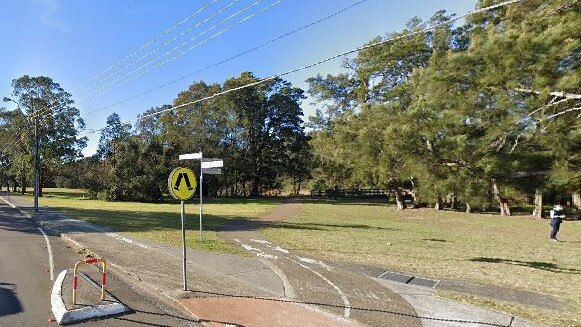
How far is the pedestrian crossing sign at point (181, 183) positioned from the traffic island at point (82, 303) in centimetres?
213

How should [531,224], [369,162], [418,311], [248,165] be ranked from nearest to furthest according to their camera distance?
[418,311] → [531,224] → [369,162] → [248,165]

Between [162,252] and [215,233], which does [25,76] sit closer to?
[215,233]

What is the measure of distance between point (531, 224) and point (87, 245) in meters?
24.1

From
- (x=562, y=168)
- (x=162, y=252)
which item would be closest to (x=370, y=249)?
(x=162, y=252)

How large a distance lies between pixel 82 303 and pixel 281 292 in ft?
11.6

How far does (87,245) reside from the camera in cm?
1365

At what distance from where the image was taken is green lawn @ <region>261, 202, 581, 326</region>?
29.6ft

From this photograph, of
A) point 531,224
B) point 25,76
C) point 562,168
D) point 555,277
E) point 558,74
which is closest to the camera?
point 555,277

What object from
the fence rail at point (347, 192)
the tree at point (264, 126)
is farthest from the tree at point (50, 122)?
the fence rail at point (347, 192)

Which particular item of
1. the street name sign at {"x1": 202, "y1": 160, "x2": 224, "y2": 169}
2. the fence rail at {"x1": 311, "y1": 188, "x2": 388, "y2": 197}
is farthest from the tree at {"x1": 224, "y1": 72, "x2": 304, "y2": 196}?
the street name sign at {"x1": 202, "y1": 160, "x2": 224, "y2": 169}

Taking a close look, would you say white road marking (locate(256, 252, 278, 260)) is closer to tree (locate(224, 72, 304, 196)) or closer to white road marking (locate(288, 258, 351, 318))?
white road marking (locate(288, 258, 351, 318))

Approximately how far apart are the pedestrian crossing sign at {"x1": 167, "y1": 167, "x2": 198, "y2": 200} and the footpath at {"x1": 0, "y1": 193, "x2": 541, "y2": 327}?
185 centimetres

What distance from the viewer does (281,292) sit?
8336 millimetres

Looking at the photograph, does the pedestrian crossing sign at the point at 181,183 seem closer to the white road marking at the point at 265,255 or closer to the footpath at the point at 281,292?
the footpath at the point at 281,292
